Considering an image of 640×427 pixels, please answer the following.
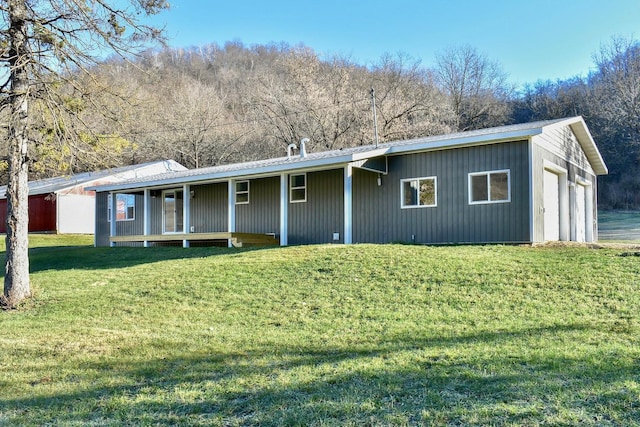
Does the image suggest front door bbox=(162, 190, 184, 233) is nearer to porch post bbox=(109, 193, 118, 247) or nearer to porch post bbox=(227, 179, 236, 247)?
porch post bbox=(109, 193, 118, 247)

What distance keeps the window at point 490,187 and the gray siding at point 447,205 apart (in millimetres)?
113

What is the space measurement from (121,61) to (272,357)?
23.5 feet

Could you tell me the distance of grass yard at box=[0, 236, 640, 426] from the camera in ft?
13.7

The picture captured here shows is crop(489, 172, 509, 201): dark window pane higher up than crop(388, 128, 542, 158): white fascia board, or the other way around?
crop(388, 128, 542, 158): white fascia board

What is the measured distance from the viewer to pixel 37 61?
940 centimetres

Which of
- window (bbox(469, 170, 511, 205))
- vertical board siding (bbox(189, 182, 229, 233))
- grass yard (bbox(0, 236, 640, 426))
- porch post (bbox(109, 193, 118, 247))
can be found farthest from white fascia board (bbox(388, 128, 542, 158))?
porch post (bbox(109, 193, 118, 247))

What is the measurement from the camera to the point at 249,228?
18328 millimetres

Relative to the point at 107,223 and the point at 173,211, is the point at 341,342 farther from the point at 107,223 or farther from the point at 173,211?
the point at 107,223

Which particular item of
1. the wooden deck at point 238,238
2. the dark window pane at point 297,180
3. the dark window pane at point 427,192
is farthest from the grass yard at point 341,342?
the dark window pane at point 297,180

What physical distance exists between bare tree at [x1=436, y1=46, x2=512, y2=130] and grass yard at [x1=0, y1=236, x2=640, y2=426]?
27351 mm

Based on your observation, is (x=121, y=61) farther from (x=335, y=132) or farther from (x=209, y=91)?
(x=209, y=91)

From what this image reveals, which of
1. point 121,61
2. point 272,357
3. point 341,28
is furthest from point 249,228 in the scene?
point 341,28

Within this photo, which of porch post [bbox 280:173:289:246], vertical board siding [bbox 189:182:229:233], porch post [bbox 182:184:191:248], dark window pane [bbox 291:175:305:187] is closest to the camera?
porch post [bbox 280:173:289:246]

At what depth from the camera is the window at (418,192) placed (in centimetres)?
1447
